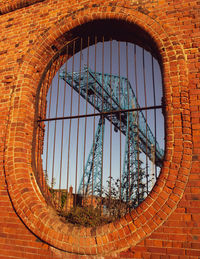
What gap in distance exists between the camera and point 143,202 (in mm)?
2752

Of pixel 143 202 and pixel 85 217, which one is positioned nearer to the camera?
pixel 143 202

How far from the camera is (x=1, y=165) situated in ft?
11.8

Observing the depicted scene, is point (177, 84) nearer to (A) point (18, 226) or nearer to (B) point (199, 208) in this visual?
(B) point (199, 208)

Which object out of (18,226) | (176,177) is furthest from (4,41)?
(176,177)

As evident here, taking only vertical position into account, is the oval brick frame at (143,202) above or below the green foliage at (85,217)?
above

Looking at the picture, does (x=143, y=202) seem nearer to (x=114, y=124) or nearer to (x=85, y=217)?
(x=85, y=217)

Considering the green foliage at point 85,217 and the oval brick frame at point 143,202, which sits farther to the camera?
the green foliage at point 85,217

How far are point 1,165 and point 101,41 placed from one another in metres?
2.72

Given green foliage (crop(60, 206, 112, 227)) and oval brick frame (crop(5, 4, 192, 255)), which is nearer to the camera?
oval brick frame (crop(5, 4, 192, 255))

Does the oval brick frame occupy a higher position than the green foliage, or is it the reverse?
the oval brick frame

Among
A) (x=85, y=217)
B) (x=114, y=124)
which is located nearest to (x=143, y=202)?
(x=85, y=217)

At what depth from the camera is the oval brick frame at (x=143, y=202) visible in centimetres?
267

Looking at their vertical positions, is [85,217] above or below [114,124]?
below

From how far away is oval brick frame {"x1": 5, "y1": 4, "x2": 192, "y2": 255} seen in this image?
8.75ft
